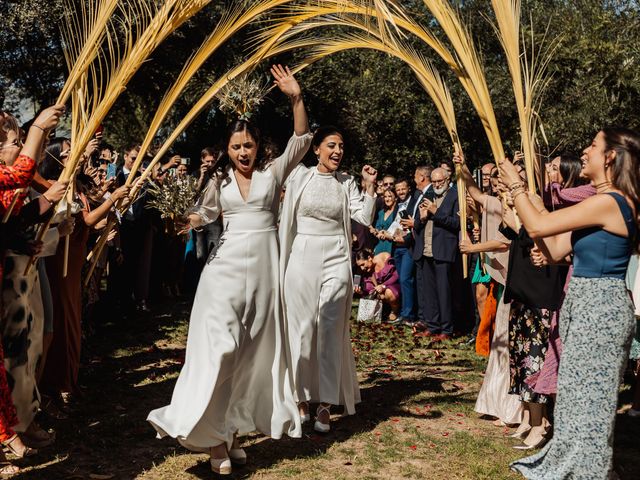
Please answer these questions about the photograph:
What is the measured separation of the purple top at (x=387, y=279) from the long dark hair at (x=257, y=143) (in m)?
7.29

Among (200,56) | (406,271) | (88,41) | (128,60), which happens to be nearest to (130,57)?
(128,60)

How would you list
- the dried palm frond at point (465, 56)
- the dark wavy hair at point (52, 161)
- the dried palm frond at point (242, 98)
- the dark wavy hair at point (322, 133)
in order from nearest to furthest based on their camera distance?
the dried palm frond at point (465, 56) → the dried palm frond at point (242, 98) → the dark wavy hair at point (52, 161) → the dark wavy hair at point (322, 133)

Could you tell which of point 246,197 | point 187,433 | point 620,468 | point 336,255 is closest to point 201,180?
point 246,197

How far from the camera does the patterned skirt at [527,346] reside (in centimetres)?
630

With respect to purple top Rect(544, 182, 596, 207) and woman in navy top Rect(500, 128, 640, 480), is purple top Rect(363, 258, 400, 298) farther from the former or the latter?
woman in navy top Rect(500, 128, 640, 480)

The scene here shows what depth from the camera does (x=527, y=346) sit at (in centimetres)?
641

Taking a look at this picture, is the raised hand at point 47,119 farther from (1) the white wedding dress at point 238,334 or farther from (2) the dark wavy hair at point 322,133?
(2) the dark wavy hair at point 322,133

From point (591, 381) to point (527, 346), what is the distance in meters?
1.98

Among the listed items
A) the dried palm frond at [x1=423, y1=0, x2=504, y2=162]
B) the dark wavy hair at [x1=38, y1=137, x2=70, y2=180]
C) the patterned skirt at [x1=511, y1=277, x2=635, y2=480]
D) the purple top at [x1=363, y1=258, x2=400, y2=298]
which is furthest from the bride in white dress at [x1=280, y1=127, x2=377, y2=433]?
the purple top at [x1=363, y1=258, x2=400, y2=298]

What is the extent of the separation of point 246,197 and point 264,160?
348 mm

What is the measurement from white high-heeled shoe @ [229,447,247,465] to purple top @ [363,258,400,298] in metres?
7.51

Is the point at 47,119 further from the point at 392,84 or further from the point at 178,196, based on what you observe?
the point at 392,84

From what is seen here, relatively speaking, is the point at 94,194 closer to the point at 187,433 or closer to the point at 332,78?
the point at 187,433

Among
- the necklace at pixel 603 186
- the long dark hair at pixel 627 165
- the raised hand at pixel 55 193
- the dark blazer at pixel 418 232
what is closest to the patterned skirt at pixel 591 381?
the long dark hair at pixel 627 165
